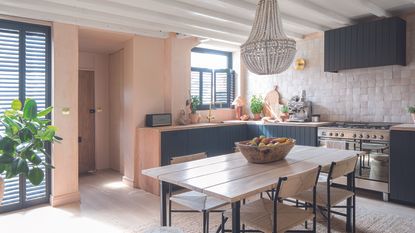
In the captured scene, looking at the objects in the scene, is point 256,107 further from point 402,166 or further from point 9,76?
point 9,76

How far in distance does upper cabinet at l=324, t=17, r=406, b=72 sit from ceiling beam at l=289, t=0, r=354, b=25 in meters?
0.14

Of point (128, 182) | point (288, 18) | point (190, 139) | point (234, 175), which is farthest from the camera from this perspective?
point (128, 182)

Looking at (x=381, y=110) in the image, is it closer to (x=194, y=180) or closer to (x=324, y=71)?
(x=324, y=71)

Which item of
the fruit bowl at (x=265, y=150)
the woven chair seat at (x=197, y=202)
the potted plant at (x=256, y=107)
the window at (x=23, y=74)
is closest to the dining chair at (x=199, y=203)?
the woven chair seat at (x=197, y=202)

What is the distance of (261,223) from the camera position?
2.22 metres

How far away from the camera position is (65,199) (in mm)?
3957

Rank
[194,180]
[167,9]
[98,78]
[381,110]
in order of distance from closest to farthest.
→ [194,180] < [167,9] < [381,110] < [98,78]

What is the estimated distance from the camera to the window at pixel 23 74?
140 inches

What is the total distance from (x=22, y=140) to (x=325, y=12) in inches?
150

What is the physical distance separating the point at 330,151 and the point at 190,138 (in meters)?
2.08

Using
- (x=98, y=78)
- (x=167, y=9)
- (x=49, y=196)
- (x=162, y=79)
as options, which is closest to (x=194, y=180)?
(x=167, y=9)

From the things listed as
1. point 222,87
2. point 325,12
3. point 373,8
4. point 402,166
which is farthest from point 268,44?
point 222,87

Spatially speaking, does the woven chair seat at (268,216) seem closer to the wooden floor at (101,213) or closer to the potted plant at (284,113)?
the wooden floor at (101,213)

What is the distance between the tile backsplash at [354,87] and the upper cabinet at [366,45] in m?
0.21
